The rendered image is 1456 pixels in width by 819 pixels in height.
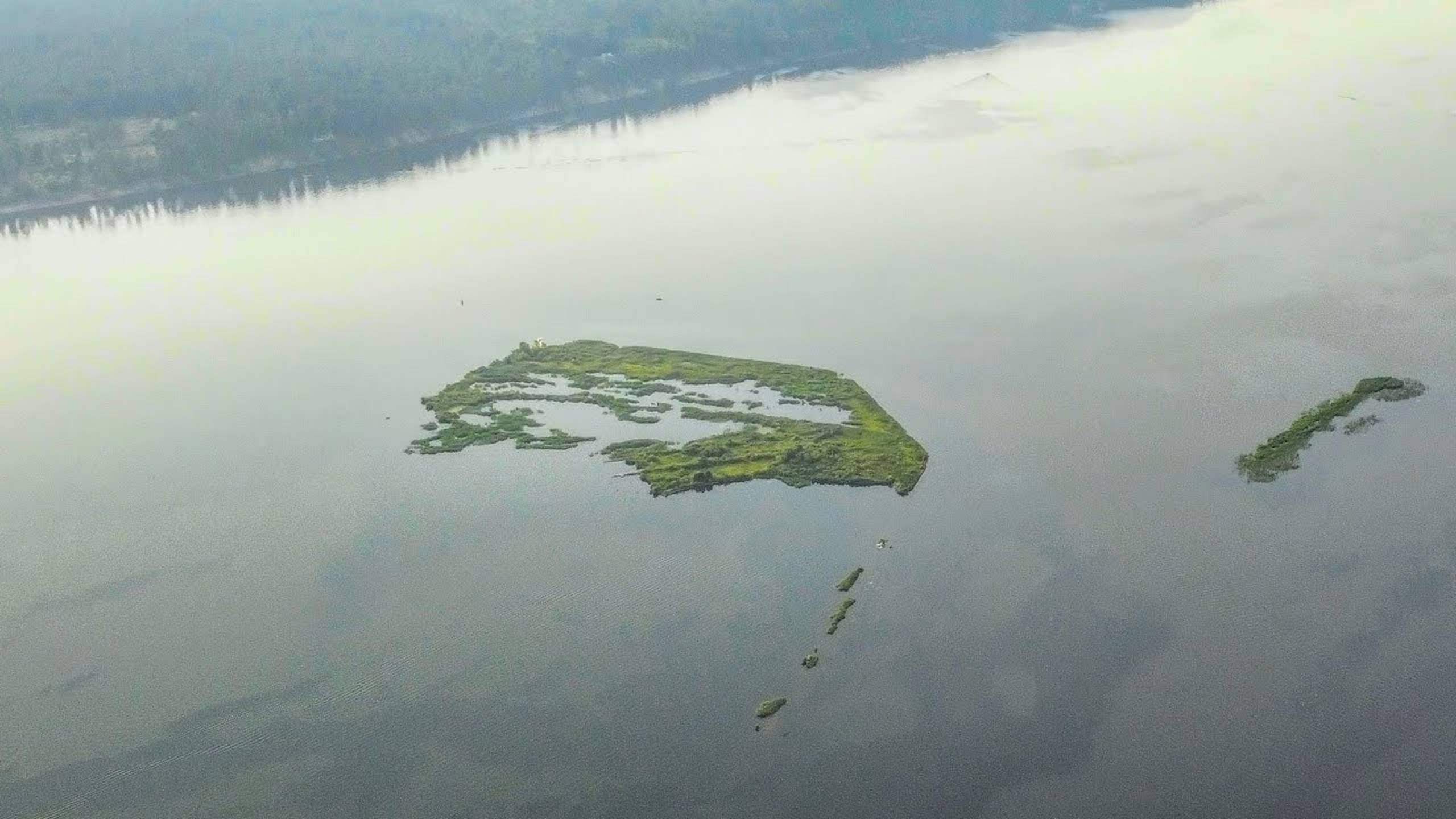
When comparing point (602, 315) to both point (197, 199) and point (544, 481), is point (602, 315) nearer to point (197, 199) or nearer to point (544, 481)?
point (544, 481)

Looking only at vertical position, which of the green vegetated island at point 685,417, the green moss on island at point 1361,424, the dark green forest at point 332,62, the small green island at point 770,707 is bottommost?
the small green island at point 770,707

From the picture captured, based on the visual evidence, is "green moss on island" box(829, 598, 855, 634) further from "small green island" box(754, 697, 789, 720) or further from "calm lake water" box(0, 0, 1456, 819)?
"small green island" box(754, 697, 789, 720)

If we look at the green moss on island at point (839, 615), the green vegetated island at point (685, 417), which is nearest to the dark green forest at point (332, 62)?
the green vegetated island at point (685, 417)

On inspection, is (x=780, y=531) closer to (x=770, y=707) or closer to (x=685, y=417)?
(x=770, y=707)

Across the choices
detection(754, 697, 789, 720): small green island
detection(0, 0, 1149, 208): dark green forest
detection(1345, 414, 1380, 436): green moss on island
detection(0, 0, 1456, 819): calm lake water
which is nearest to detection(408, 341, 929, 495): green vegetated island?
detection(0, 0, 1456, 819): calm lake water

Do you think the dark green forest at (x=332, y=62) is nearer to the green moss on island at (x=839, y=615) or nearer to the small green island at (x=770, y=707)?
the green moss on island at (x=839, y=615)

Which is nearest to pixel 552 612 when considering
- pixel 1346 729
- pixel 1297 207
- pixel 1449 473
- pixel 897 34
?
pixel 1346 729
